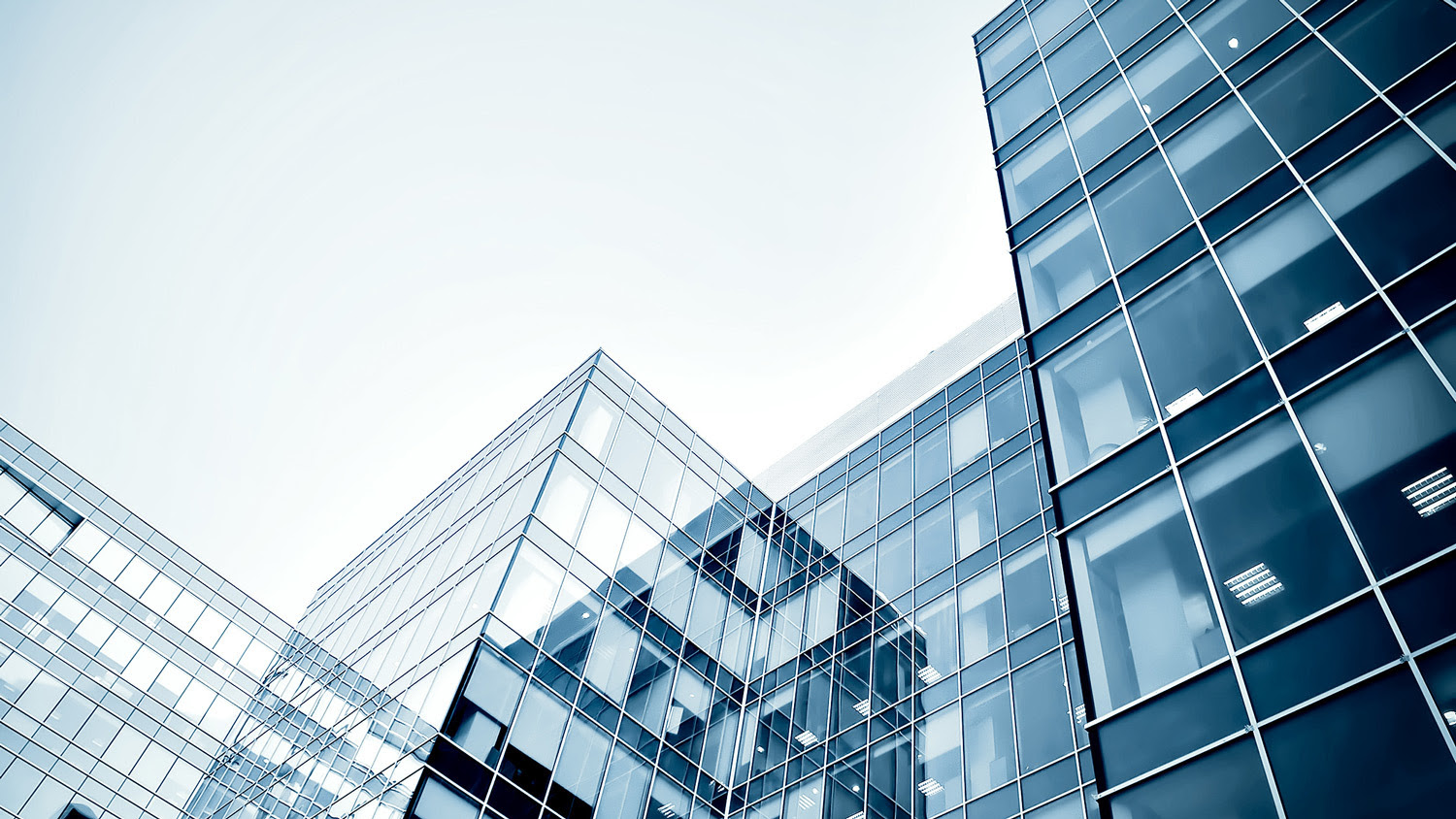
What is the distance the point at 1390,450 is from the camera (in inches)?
408

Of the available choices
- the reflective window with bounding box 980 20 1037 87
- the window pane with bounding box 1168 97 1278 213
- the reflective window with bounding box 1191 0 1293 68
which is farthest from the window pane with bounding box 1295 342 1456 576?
the reflective window with bounding box 980 20 1037 87

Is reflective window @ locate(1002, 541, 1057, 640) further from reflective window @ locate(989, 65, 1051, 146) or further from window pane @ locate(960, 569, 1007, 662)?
reflective window @ locate(989, 65, 1051, 146)

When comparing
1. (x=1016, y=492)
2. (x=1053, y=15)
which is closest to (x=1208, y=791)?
(x=1016, y=492)

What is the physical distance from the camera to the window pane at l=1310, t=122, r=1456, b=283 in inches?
466

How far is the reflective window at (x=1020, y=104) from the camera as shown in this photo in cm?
2280

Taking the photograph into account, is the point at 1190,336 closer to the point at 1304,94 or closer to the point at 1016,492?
the point at 1304,94

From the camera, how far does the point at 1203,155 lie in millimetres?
16516

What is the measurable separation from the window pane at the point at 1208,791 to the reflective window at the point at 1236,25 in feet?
43.7

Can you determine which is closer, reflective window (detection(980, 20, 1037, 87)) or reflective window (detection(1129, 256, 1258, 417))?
reflective window (detection(1129, 256, 1258, 417))

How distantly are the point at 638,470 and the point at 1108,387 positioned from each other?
18.6m

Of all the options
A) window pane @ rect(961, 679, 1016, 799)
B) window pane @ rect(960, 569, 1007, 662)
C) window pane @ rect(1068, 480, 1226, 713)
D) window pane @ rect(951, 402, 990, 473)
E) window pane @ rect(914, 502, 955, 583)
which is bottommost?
window pane @ rect(1068, 480, 1226, 713)

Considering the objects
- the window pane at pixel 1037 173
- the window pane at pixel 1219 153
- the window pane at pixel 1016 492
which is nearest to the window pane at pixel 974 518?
the window pane at pixel 1016 492

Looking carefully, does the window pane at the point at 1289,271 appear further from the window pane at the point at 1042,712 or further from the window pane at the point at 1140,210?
the window pane at the point at 1042,712

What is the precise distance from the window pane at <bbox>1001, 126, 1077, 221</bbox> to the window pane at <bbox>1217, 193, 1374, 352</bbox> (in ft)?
19.0
